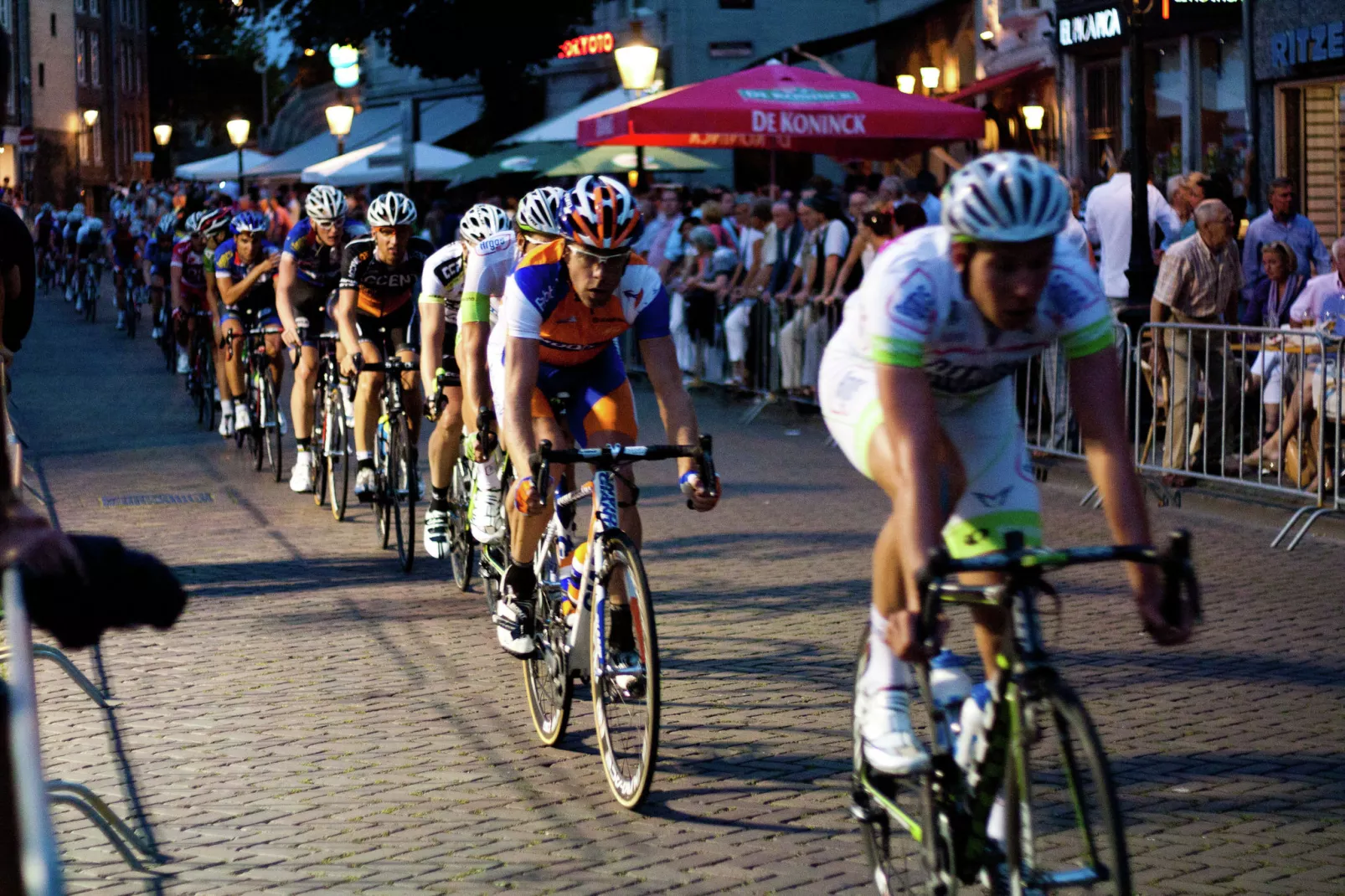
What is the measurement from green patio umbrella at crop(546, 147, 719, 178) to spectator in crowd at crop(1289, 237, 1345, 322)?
56.4 ft

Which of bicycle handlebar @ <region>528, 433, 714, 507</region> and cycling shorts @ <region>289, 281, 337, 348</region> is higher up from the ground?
cycling shorts @ <region>289, 281, 337, 348</region>

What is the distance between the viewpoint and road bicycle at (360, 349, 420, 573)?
10.4 metres

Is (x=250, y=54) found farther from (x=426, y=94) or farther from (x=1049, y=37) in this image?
(x=1049, y=37)

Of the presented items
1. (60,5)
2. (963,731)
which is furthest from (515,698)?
(60,5)

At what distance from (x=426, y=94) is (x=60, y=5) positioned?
99.0 ft

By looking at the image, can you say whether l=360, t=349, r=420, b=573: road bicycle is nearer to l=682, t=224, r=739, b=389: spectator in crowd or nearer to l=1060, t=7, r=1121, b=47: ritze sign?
l=682, t=224, r=739, b=389: spectator in crowd

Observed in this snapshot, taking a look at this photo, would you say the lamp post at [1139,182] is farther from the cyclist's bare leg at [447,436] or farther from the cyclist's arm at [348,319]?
the cyclist's bare leg at [447,436]

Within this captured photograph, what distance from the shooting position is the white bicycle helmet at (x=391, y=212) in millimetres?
10852

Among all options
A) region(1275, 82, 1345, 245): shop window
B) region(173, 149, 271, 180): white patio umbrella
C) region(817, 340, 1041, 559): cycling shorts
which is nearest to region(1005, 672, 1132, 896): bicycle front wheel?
region(817, 340, 1041, 559): cycling shorts

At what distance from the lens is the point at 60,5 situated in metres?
82.6

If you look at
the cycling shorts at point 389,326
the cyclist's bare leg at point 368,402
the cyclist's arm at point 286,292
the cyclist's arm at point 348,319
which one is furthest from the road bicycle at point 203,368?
the cyclist's arm at point 348,319

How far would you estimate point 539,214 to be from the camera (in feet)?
24.5

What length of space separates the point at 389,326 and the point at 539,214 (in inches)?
158

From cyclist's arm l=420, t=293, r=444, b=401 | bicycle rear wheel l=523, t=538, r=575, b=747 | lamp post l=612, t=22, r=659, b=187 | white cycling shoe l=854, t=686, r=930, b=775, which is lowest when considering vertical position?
bicycle rear wheel l=523, t=538, r=575, b=747
